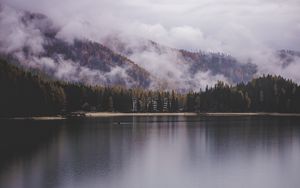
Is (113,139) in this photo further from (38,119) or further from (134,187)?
(38,119)

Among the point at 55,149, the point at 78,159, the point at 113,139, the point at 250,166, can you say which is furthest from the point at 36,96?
the point at 250,166

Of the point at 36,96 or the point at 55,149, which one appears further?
the point at 36,96

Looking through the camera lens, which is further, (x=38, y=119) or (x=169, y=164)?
(x=38, y=119)

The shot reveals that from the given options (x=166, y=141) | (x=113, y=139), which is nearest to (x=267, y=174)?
(x=166, y=141)

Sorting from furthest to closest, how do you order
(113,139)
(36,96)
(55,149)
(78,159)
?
(36,96), (113,139), (55,149), (78,159)

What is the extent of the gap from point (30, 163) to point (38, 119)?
113794mm

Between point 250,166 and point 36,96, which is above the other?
point 36,96

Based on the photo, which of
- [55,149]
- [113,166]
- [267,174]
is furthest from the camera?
[55,149]

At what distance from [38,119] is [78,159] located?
111 metres

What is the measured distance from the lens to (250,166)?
54812 mm

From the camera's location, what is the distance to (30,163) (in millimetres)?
54594

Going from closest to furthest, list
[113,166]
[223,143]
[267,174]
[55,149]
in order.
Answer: [267,174] < [113,166] < [55,149] < [223,143]

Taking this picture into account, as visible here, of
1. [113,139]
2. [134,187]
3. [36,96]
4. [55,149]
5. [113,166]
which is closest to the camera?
[134,187]

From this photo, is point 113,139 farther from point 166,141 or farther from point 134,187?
point 134,187
